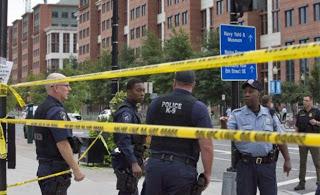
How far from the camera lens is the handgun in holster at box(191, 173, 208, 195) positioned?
5157 mm

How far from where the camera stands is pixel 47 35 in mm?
150500

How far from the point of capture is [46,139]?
5848 millimetres

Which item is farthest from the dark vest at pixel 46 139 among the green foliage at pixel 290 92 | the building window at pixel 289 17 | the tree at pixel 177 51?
the building window at pixel 289 17

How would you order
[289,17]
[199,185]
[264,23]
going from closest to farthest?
[199,185] → [289,17] → [264,23]

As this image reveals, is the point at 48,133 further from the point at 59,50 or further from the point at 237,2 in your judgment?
the point at 59,50

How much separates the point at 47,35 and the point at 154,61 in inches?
3898

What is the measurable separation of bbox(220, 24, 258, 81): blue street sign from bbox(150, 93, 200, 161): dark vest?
342 centimetres

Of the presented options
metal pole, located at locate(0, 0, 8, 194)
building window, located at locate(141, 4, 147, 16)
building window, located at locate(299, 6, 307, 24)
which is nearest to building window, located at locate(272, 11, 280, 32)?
building window, located at locate(299, 6, 307, 24)

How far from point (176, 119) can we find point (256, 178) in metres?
1.89

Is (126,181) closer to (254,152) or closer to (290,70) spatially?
(254,152)

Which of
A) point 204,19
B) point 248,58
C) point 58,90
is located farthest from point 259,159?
point 204,19

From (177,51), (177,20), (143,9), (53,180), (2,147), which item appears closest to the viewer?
(53,180)

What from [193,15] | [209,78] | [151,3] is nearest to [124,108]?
[209,78]

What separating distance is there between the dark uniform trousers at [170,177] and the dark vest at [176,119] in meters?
0.11
